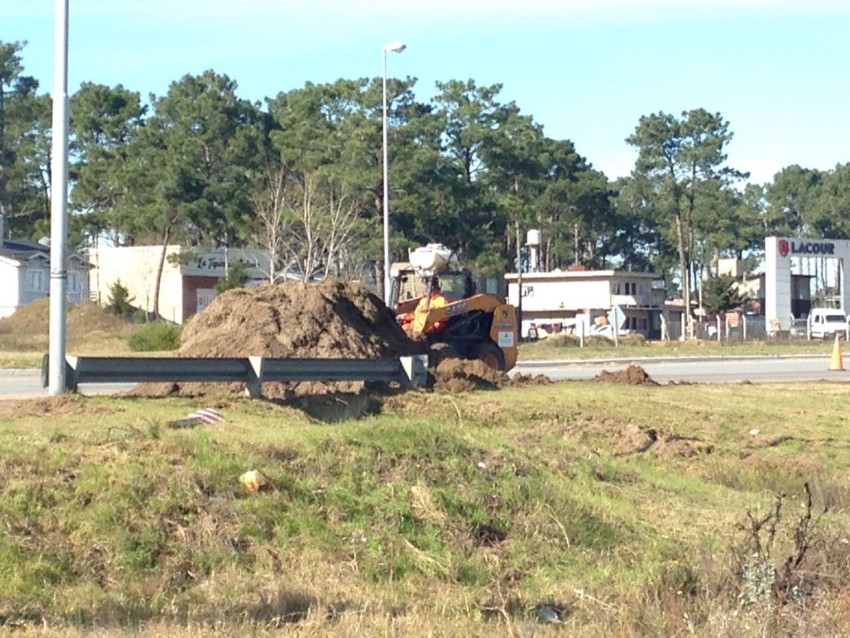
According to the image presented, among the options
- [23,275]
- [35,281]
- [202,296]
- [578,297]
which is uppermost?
[23,275]

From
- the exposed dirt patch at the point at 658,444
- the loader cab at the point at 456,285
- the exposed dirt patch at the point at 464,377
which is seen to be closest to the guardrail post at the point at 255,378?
the exposed dirt patch at the point at 464,377

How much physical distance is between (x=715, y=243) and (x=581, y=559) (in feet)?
309

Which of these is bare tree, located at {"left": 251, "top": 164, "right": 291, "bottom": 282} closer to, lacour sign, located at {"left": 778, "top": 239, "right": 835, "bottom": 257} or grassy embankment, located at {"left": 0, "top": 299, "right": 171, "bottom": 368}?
grassy embankment, located at {"left": 0, "top": 299, "right": 171, "bottom": 368}

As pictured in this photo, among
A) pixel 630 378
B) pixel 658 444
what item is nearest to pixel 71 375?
pixel 658 444

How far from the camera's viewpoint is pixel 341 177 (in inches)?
2537

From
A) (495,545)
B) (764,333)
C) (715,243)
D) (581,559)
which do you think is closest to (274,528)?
(495,545)

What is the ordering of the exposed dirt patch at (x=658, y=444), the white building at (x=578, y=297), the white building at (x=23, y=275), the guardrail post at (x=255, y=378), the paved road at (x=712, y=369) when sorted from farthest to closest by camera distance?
the white building at (x=578, y=297), the white building at (x=23, y=275), the paved road at (x=712, y=369), the exposed dirt patch at (x=658, y=444), the guardrail post at (x=255, y=378)

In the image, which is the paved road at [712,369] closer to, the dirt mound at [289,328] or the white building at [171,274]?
the dirt mound at [289,328]

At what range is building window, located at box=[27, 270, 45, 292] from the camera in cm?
7025

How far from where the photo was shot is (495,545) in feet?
37.7

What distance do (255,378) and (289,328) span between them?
3.25 meters

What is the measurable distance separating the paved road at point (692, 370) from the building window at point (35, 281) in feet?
127

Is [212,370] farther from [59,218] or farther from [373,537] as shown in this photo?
[373,537]

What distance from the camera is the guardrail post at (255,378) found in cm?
1650
